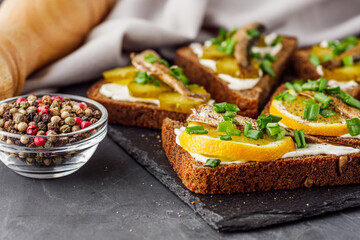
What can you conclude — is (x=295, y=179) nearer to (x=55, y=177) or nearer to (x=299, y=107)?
(x=299, y=107)

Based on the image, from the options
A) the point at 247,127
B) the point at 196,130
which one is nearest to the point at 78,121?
the point at 196,130

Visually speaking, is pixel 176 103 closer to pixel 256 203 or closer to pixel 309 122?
pixel 309 122

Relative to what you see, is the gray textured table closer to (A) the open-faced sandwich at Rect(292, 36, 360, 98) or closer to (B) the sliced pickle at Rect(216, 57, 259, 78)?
(B) the sliced pickle at Rect(216, 57, 259, 78)

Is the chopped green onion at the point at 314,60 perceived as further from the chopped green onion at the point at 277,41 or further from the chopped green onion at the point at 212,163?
the chopped green onion at the point at 212,163

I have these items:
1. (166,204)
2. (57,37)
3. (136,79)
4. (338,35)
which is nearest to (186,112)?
(136,79)

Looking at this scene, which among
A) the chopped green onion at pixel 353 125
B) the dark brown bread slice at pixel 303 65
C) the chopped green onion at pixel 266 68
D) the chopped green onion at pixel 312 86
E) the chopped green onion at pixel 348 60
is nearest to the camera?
the chopped green onion at pixel 353 125

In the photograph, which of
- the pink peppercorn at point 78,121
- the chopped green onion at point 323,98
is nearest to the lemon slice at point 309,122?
the chopped green onion at point 323,98

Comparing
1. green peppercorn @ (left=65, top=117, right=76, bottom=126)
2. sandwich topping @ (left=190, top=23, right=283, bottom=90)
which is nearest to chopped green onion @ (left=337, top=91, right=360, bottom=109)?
sandwich topping @ (left=190, top=23, right=283, bottom=90)
